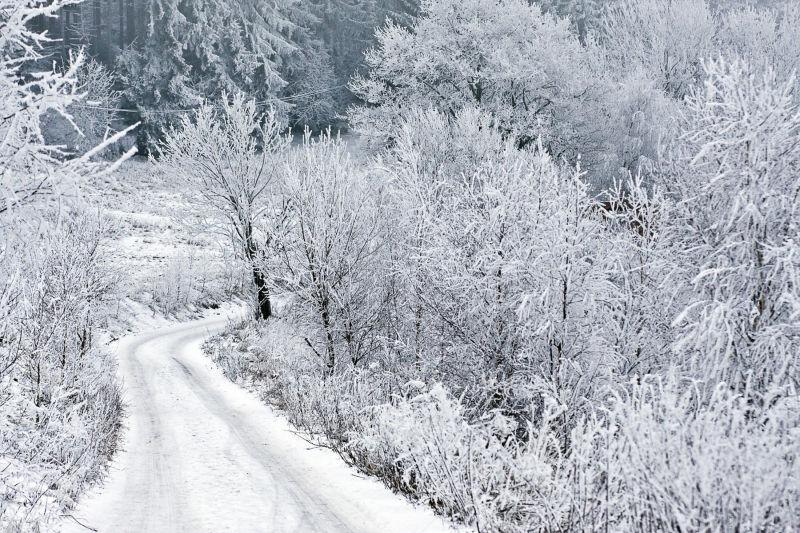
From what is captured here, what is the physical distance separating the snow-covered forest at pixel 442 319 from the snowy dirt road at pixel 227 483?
7 cm

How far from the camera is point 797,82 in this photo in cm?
2744

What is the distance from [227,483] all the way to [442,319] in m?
6.17

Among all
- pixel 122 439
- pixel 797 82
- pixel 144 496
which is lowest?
pixel 122 439

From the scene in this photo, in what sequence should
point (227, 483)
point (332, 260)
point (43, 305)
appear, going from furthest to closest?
point (332, 260)
point (43, 305)
point (227, 483)

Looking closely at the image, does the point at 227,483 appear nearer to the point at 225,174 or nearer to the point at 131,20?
the point at 225,174

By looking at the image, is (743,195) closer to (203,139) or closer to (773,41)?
(203,139)

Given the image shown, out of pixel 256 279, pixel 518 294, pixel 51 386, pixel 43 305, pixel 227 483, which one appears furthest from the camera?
pixel 256 279

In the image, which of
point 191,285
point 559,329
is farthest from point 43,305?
point 191,285

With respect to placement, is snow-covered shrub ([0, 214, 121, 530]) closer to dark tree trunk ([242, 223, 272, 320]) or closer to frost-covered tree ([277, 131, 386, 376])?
frost-covered tree ([277, 131, 386, 376])

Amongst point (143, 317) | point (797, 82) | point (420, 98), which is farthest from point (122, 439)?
point (797, 82)

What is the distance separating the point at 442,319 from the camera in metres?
13.4

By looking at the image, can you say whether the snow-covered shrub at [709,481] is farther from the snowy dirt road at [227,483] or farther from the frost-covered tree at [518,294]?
the frost-covered tree at [518,294]

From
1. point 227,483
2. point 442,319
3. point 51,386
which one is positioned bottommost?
point 227,483

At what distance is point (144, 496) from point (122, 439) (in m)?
3.93
